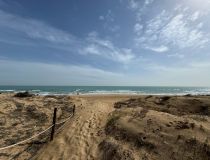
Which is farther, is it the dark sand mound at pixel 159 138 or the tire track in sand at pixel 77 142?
the tire track in sand at pixel 77 142

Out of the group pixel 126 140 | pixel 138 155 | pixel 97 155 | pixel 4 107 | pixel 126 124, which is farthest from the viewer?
pixel 4 107

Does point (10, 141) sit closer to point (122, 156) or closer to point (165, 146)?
point (122, 156)

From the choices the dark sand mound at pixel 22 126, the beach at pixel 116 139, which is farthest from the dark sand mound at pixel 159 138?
the dark sand mound at pixel 22 126

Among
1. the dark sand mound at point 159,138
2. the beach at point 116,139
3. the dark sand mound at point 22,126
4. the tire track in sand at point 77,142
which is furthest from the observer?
the dark sand mound at point 22,126

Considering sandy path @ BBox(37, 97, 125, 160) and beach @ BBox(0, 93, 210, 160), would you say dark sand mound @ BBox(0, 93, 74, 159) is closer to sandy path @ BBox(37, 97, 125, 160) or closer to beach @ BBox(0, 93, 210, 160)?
beach @ BBox(0, 93, 210, 160)

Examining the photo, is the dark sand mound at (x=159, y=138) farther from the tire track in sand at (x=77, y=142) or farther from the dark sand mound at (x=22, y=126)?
the dark sand mound at (x=22, y=126)

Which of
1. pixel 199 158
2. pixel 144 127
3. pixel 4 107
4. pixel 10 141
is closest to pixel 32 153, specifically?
pixel 10 141

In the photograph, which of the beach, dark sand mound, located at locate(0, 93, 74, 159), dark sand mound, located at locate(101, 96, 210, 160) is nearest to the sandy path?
the beach

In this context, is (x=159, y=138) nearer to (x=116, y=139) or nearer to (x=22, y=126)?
(x=116, y=139)

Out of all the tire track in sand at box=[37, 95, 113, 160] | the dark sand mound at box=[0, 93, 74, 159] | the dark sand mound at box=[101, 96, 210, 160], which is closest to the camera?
the dark sand mound at box=[101, 96, 210, 160]

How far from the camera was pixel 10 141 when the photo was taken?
1029 cm

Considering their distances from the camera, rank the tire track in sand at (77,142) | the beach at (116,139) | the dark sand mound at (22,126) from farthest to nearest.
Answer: the dark sand mound at (22,126) → the tire track in sand at (77,142) → the beach at (116,139)

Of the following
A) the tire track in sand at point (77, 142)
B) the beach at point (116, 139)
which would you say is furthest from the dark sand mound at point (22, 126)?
the tire track in sand at point (77, 142)

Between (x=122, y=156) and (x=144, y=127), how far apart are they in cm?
263
